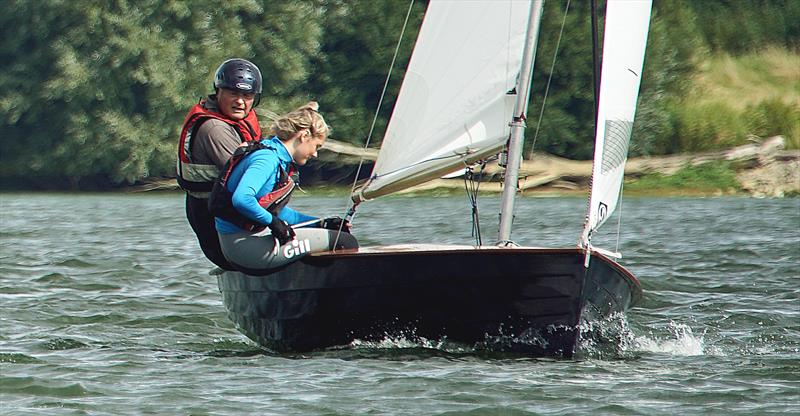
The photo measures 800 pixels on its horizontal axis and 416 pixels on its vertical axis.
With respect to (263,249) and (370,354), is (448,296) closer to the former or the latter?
(370,354)

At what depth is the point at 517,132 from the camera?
789 centimetres

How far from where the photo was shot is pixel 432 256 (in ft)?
23.5

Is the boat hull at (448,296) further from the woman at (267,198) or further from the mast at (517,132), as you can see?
the mast at (517,132)

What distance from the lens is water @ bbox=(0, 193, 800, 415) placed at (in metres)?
6.29

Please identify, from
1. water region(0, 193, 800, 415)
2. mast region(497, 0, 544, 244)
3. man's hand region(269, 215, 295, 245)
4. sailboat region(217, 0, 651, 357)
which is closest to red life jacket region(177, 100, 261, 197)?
man's hand region(269, 215, 295, 245)

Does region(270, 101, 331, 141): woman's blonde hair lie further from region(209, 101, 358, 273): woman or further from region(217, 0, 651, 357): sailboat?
region(217, 0, 651, 357): sailboat

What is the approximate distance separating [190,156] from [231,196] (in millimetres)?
424

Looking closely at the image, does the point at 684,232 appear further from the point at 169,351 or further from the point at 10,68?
the point at 10,68

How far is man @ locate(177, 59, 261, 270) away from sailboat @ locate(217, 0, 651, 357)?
1.94 feet

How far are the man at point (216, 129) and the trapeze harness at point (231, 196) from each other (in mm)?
198

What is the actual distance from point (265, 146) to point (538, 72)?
87.4 feet

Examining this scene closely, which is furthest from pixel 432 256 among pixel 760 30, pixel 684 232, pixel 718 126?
pixel 760 30

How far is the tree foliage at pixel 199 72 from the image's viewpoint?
30.4 meters

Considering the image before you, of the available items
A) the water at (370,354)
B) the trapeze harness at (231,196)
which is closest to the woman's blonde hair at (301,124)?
the trapeze harness at (231,196)
